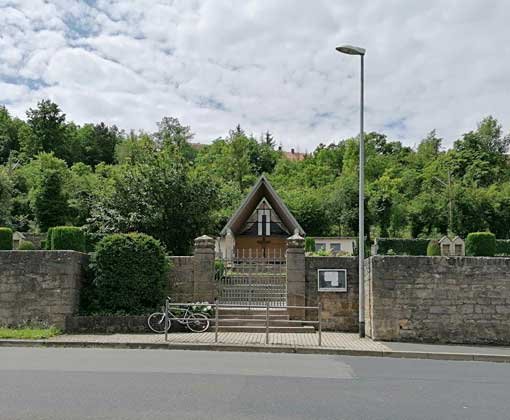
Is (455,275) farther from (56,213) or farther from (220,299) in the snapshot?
(56,213)

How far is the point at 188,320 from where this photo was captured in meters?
15.0

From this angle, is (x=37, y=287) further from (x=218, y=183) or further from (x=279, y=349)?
(x=218, y=183)

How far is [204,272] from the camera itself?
54.3 feet

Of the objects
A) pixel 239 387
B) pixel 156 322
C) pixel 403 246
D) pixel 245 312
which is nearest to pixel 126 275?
pixel 156 322

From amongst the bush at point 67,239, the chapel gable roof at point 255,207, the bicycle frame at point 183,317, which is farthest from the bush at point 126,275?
the chapel gable roof at point 255,207

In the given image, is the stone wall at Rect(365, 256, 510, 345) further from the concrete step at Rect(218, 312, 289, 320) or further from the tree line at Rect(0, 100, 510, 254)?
the tree line at Rect(0, 100, 510, 254)

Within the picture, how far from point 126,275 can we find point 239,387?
833 centimetres

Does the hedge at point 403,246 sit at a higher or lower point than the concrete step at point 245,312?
higher

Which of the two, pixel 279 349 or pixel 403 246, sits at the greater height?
pixel 403 246

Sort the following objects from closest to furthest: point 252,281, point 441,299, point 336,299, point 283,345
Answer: point 283,345, point 441,299, point 336,299, point 252,281

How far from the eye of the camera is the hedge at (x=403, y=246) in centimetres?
3931

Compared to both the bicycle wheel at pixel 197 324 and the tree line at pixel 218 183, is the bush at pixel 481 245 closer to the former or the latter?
the tree line at pixel 218 183

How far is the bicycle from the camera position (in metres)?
15.0

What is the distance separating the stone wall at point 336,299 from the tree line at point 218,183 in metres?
10.6
